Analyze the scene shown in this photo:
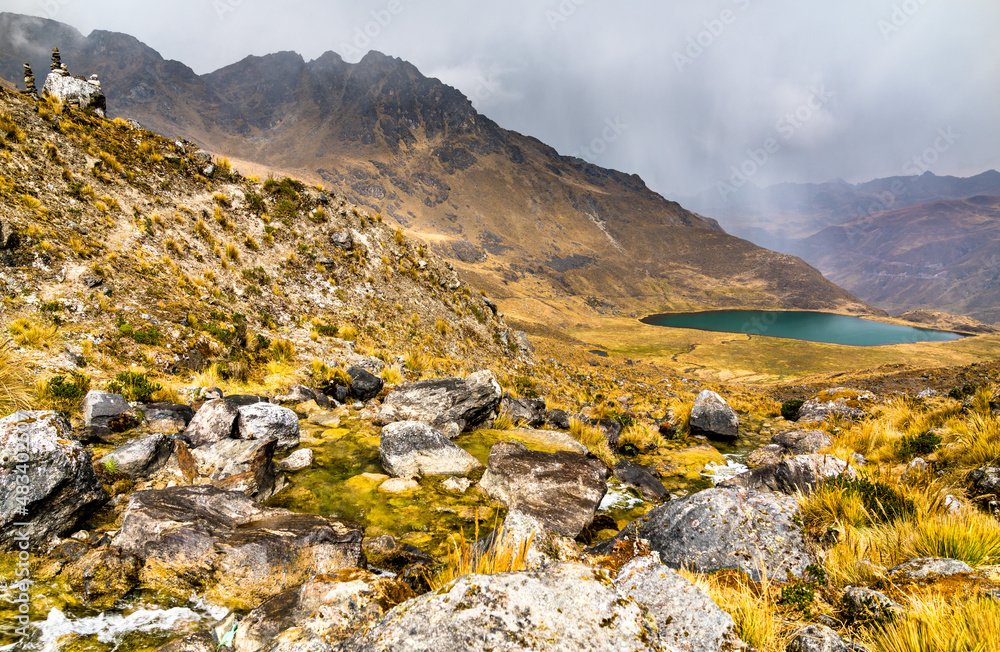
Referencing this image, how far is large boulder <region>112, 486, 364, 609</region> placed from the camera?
4047 mm

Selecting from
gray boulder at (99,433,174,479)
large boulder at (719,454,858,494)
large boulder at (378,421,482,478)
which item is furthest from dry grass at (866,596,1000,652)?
gray boulder at (99,433,174,479)

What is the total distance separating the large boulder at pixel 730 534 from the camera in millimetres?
4289

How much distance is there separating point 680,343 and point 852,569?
371ft

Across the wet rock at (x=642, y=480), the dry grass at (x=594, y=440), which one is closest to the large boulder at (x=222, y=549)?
the wet rock at (x=642, y=480)

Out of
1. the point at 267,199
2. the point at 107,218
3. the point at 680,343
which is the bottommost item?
the point at 680,343

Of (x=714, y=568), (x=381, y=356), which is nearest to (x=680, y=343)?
(x=381, y=356)

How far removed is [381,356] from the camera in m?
15.8

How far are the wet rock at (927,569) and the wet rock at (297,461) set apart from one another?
8.10m

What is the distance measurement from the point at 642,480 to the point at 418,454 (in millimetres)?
5179

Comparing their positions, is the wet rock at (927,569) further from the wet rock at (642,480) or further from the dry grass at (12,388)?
the dry grass at (12,388)

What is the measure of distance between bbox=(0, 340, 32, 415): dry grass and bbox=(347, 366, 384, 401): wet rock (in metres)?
6.27

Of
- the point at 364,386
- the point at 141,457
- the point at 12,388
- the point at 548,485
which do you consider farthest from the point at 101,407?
the point at 548,485

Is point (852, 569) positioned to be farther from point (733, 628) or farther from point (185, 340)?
point (185, 340)

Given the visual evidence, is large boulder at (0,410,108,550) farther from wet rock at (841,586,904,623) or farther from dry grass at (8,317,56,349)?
wet rock at (841,586,904,623)
